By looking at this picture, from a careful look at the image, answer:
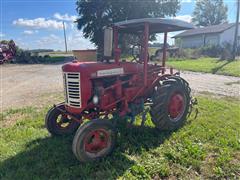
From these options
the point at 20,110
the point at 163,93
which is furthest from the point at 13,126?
the point at 163,93

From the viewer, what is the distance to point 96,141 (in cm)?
370

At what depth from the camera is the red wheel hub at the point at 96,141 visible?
3.62 meters

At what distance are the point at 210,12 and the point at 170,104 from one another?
59547 mm

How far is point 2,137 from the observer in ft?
15.5

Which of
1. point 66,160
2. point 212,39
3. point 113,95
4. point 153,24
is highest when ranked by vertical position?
point 212,39

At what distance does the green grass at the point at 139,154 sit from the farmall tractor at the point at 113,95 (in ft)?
0.86

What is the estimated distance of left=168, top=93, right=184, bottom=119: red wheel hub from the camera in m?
4.79

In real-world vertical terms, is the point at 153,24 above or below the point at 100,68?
above

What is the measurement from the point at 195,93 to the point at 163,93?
14.1 ft

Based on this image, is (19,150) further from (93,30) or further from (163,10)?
(163,10)

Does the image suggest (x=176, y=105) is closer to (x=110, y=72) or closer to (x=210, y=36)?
(x=110, y=72)

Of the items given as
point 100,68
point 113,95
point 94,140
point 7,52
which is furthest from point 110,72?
point 7,52

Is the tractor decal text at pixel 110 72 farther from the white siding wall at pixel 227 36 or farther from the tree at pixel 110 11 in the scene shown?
the white siding wall at pixel 227 36

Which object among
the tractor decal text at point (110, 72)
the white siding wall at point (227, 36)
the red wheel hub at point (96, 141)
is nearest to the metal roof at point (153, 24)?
the tractor decal text at point (110, 72)
